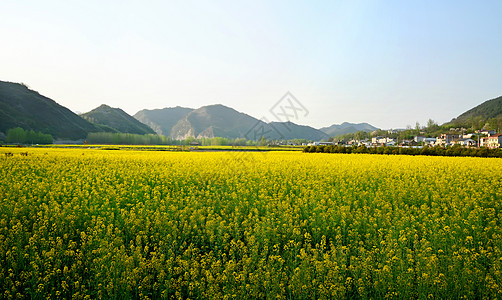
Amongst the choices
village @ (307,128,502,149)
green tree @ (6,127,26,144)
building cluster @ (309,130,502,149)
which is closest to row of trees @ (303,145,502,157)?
village @ (307,128,502,149)

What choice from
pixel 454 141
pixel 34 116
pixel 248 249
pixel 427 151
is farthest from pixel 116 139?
pixel 454 141

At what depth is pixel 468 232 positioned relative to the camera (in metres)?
7.12

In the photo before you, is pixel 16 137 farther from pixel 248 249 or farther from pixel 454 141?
pixel 454 141

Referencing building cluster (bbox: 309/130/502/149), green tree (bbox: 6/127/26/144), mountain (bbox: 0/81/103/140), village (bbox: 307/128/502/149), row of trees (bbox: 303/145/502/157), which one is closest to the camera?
row of trees (bbox: 303/145/502/157)

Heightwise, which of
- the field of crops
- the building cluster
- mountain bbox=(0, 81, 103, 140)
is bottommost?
the field of crops

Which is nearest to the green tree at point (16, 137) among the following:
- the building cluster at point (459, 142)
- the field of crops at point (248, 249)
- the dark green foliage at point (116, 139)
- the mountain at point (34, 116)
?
the dark green foliage at point (116, 139)

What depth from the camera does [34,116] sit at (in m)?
168

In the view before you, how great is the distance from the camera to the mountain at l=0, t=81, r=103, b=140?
498 ft

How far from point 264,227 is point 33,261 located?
4.81 metres

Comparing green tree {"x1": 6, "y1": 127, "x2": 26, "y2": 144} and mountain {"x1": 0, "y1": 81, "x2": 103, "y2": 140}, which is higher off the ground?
mountain {"x1": 0, "y1": 81, "x2": 103, "y2": 140}

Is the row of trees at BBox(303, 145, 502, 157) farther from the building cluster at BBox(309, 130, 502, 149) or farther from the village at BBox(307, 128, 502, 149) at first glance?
the building cluster at BBox(309, 130, 502, 149)

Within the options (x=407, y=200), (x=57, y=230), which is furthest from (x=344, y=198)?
(x=57, y=230)

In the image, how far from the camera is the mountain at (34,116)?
152m

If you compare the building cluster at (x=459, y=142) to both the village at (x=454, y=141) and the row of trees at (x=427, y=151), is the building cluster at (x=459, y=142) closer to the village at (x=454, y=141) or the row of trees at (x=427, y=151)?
the village at (x=454, y=141)
